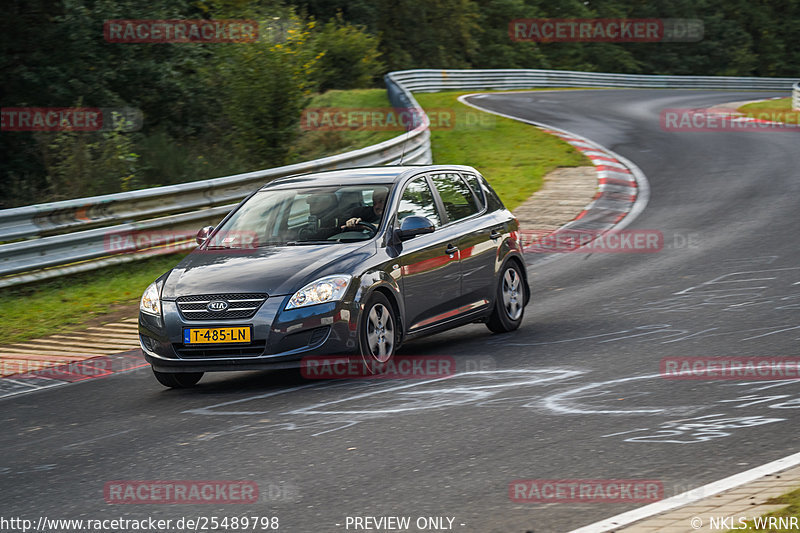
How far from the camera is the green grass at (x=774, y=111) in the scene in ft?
107

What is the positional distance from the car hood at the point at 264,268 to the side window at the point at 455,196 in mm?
1531

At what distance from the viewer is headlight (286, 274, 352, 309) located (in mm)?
8331

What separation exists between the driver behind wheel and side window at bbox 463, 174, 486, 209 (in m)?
1.61

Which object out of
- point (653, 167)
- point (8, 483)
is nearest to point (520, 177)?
point (653, 167)

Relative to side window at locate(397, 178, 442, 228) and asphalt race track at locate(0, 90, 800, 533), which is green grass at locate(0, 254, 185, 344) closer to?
asphalt race track at locate(0, 90, 800, 533)

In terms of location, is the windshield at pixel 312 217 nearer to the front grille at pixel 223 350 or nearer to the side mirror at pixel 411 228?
the side mirror at pixel 411 228

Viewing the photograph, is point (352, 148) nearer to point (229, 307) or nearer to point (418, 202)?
point (418, 202)

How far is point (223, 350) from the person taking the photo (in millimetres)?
8352

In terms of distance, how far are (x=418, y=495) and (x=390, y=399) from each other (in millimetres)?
2330

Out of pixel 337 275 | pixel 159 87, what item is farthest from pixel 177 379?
pixel 159 87

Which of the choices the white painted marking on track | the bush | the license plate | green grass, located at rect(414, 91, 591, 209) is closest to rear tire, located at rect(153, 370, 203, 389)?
the license plate

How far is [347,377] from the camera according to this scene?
8.73 m

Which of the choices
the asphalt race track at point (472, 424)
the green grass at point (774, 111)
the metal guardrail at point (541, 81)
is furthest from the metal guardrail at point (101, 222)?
the metal guardrail at point (541, 81)

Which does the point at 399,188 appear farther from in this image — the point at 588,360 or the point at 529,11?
the point at 529,11
